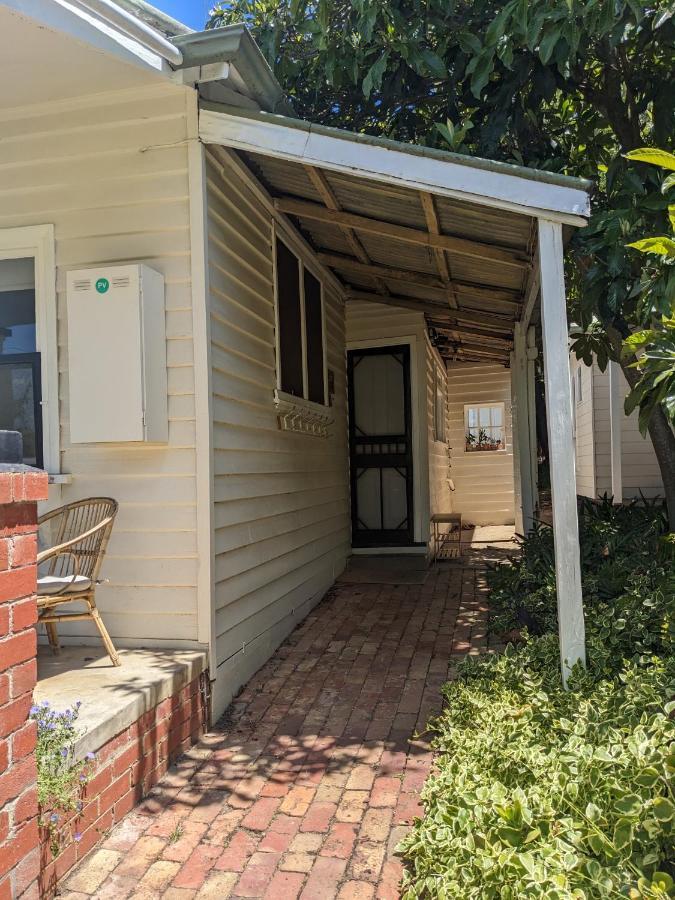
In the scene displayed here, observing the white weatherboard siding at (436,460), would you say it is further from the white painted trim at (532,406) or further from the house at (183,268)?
the house at (183,268)

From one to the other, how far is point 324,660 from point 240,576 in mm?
870

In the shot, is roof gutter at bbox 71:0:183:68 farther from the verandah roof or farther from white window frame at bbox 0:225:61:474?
white window frame at bbox 0:225:61:474

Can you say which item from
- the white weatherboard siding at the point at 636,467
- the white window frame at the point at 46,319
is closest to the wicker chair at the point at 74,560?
the white window frame at the point at 46,319

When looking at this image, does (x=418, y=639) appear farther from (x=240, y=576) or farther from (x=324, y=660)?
(x=240, y=576)

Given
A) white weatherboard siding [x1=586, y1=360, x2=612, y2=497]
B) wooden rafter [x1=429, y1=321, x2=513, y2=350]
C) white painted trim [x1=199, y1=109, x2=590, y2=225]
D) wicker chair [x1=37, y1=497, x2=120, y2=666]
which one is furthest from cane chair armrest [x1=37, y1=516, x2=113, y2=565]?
white weatherboard siding [x1=586, y1=360, x2=612, y2=497]

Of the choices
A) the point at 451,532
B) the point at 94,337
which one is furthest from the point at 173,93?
the point at 451,532

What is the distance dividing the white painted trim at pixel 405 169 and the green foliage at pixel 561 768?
6.92 feet

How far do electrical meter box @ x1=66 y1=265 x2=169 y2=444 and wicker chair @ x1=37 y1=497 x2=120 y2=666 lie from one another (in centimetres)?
39

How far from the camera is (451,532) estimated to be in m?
10.4

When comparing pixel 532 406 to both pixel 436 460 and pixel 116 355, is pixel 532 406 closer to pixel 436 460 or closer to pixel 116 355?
pixel 436 460

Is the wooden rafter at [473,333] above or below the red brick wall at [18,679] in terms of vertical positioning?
above

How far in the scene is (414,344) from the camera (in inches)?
300

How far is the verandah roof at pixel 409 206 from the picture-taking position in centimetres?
320

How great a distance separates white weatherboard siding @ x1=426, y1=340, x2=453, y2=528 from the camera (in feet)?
27.0
